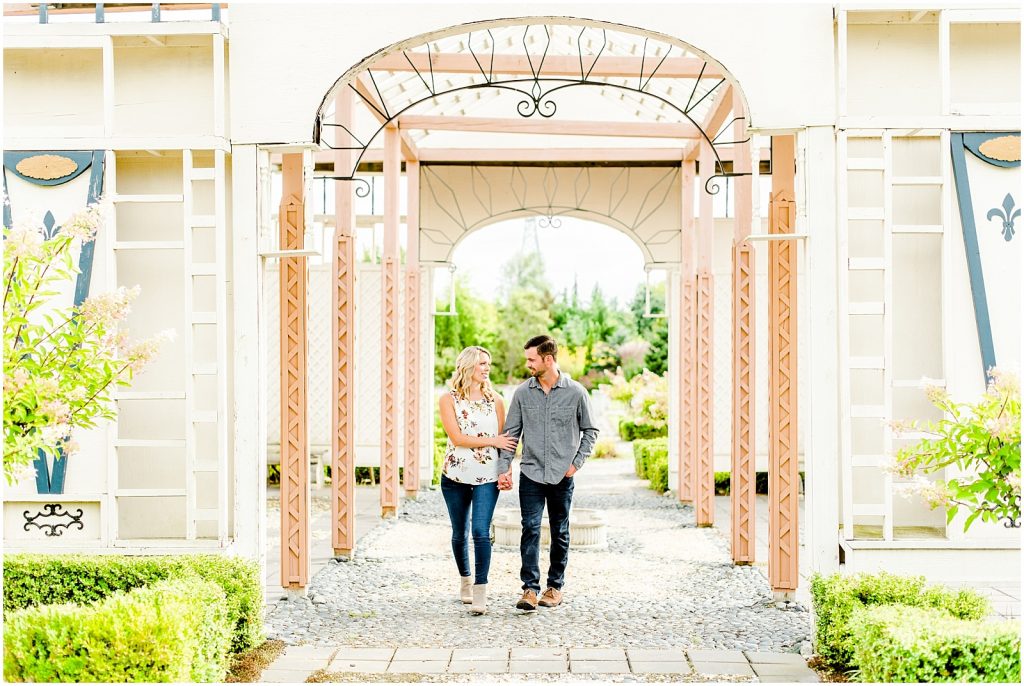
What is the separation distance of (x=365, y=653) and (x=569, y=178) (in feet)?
30.8

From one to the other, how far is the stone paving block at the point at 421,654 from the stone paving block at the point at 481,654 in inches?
1.8

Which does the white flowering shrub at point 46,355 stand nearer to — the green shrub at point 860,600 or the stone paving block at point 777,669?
the stone paving block at point 777,669

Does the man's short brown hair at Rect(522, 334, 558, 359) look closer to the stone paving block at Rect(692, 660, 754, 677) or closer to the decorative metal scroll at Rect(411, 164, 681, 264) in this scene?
the stone paving block at Rect(692, 660, 754, 677)

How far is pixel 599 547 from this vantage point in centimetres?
884

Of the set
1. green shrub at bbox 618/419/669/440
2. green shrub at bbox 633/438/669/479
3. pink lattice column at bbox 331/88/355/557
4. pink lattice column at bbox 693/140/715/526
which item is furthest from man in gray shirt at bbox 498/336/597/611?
green shrub at bbox 618/419/669/440

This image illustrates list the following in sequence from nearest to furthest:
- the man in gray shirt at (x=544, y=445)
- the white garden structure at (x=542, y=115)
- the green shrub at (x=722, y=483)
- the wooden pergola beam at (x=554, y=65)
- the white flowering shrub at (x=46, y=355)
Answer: the white flowering shrub at (x=46, y=355) < the white garden structure at (x=542, y=115) < the man in gray shirt at (x=544, y=445) < the wooden pergola beam at (x=554, y=65) < the green shrub at (x=722, y=483)

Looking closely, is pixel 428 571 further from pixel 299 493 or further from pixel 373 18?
pixel 373 18

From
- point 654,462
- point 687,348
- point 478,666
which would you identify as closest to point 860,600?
point 478,666

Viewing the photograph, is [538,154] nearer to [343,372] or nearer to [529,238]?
[343,372]

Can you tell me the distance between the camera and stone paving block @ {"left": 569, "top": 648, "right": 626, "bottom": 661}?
511 centimetres

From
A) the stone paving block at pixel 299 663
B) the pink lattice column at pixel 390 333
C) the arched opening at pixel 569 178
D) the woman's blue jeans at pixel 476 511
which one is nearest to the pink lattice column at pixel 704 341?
the arched opening at pixel 569 178

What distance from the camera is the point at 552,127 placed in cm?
1096

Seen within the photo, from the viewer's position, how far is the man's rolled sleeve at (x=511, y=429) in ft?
19.8

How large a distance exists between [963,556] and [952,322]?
1.21 meters
